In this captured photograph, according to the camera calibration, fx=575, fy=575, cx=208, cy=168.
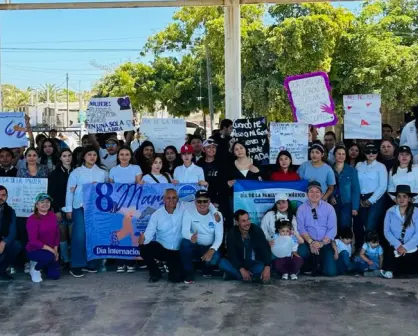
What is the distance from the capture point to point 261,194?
7453mm

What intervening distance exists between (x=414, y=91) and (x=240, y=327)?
19.1 m

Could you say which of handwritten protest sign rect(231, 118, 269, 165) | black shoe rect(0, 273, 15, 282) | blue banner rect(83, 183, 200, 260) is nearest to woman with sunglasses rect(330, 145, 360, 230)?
handwritten protest sign rect(231, 118, 269, 165)

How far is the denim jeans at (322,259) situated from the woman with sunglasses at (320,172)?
68 cm

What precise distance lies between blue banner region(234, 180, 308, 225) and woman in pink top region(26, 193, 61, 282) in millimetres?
2328


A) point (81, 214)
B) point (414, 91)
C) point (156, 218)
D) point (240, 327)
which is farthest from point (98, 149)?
point (414, 91)

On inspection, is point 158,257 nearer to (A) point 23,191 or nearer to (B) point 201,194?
(B) point 201,194

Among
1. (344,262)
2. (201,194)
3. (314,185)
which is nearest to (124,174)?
(201,194)

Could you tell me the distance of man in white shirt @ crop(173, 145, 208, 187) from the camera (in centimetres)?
732

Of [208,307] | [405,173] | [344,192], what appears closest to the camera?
[208,307]

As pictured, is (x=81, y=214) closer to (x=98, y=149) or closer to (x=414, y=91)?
(x=98, y=149)

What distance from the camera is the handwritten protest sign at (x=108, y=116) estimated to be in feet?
29.0

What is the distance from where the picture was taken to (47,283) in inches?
268

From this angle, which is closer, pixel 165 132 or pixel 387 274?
pixel 387 274

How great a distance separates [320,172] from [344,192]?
15.6 inches
